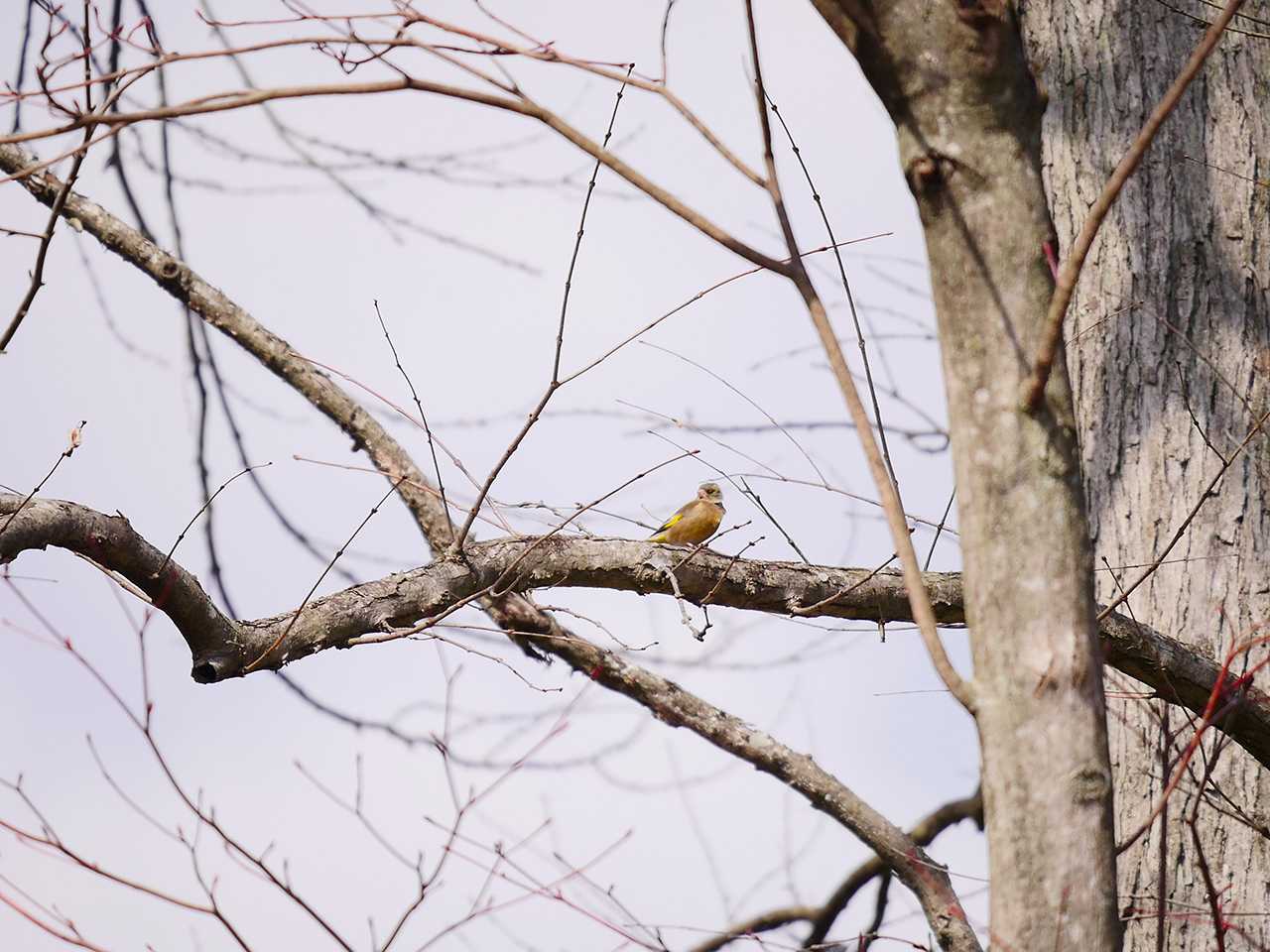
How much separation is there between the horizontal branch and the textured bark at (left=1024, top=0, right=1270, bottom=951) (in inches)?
13.4

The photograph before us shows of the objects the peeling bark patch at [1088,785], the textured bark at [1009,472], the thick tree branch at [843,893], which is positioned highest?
the thick tree branch at [843,893]

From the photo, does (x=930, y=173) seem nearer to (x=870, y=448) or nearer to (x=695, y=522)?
(x=870, y=448)

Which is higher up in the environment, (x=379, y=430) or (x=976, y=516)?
(x=379, y=430)

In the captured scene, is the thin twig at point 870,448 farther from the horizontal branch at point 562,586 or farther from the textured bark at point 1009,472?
the horizontal branch at point 562,586

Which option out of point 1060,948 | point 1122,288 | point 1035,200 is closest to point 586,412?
point 1122,288

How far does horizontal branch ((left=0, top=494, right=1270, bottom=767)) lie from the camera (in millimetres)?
2416

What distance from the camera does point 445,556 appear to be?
293cm

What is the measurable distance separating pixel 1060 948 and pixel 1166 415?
9.05ft

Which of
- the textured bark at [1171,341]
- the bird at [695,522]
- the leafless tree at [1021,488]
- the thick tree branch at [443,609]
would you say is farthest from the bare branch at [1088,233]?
the bird at [695,522]

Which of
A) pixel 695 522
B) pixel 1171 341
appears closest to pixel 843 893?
pixel 695 522

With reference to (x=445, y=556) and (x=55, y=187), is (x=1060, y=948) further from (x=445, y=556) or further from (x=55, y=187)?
(x=55, y=187)

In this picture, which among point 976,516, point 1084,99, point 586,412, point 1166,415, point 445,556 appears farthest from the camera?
point 586,412

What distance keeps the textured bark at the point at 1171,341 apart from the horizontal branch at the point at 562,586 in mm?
341

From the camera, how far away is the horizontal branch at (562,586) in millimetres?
2416
